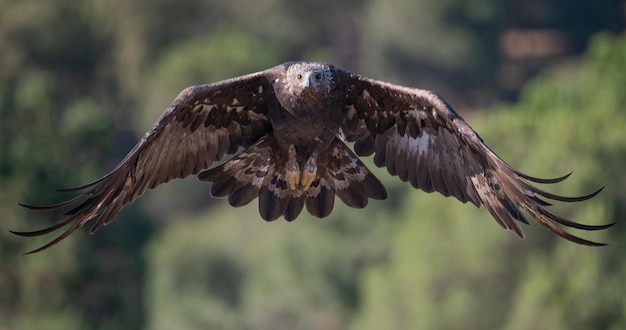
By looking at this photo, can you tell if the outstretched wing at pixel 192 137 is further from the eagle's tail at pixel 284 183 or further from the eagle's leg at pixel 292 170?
the eagle's leg at pixel 292 170

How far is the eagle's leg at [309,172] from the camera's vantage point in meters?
11.2

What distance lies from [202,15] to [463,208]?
2612 cm

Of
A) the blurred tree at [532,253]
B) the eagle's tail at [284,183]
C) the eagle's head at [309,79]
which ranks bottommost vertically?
the eagle's tail at [284,183]

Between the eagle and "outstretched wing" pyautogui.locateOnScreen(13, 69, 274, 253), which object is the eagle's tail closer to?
the eagle

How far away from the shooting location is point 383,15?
45531 millimetres

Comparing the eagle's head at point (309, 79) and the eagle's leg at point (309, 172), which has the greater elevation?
the eagle's head at point (309, 79)

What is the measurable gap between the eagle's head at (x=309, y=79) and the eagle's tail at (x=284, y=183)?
30.9 inches

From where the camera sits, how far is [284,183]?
11398 mm

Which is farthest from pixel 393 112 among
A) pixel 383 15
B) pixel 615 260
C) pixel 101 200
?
pixel 383 15

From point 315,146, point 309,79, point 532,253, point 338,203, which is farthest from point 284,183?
point 338,203

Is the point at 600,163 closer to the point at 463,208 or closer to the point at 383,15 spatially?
the point at 463,208

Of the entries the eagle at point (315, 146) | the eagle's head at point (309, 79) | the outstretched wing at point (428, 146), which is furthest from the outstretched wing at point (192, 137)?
the outstretched wing at point (428, 146)

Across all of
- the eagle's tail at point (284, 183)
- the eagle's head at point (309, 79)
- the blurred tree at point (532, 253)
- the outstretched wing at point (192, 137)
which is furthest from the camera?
the blurred tree at point (532, 253)

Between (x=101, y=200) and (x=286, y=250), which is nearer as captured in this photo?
(x=101, y=200)
